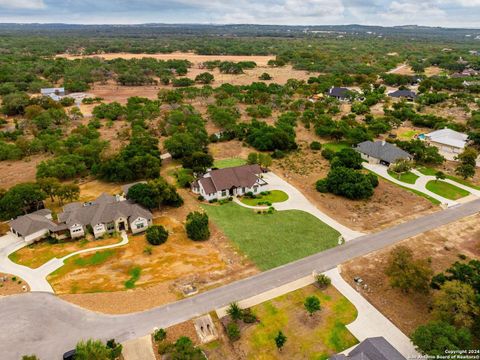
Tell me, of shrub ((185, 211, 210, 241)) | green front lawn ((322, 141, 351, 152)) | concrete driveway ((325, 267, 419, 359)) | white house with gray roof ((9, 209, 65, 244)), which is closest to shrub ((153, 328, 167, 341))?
shrub ((185, 211, 210, 241))

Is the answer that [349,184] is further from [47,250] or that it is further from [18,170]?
[18,170]

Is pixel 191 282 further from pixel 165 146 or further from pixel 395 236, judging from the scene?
pixel 165 146

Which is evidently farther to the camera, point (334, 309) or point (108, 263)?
point (108, 263)

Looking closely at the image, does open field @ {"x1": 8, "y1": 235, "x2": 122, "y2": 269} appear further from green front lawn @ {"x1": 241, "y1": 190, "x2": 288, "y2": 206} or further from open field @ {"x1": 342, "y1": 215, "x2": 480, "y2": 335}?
open field @ {"x1": 342, "y1": 215, "x2": 480, "y2": 335}

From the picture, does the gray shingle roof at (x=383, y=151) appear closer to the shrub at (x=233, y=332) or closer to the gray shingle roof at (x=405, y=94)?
the shrub at (x=233, y=332)

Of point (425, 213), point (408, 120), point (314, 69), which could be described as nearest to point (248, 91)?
point (408, 120)

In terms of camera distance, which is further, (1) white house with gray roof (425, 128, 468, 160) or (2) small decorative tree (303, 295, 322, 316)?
(1) white house with gray roof (425, 128, 468, 160)
